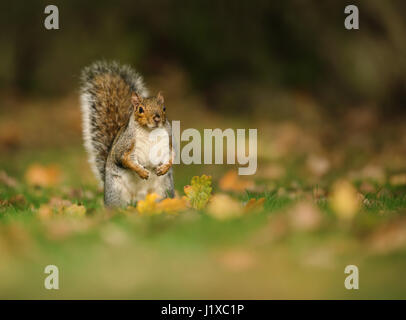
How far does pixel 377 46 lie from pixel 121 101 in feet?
19.2

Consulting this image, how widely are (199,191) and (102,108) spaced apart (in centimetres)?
123

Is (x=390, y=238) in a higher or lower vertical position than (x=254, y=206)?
lower

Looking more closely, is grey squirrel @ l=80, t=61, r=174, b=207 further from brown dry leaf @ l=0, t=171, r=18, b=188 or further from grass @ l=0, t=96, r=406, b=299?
brown dry leaf @ l=0, t=171, r=18, b=188

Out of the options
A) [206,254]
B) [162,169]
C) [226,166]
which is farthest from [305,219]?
[226,166]

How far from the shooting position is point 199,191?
3826mm

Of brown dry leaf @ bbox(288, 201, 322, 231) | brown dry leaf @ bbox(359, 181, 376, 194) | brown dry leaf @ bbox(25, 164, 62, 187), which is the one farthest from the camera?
brown dry leaf @ bbox(25, 164, 62, 187)

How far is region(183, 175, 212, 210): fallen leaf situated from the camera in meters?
3.82

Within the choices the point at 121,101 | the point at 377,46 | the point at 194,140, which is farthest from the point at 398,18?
the point at 121,101

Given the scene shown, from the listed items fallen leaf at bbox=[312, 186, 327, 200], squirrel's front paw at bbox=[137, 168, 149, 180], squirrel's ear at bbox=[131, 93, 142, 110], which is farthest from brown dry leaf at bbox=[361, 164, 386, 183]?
squirrel's ear at bbox=[131, 93, 142, 110]

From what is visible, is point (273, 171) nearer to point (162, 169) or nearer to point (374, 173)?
point (374, 173)

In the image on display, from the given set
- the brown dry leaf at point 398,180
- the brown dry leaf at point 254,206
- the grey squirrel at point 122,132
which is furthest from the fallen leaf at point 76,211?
the brown dry leaf at point 398,180

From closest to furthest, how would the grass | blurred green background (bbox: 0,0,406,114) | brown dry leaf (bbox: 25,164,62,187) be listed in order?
the grass → brown dry leaf (bbox: 25,164,62,187) → blurred green background (bbox: 0,0,406,114)

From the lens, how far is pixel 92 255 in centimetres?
265

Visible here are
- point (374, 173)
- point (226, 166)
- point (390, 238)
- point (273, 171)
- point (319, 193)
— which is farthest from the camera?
point (226, 166)
